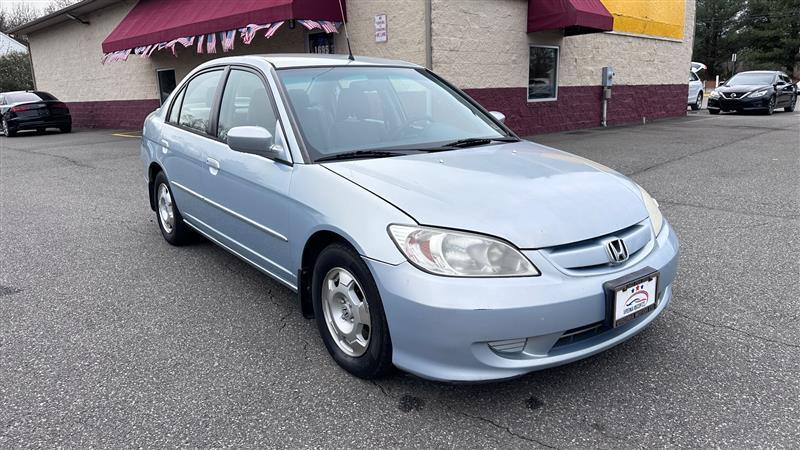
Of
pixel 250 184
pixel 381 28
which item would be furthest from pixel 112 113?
pixel 250 184

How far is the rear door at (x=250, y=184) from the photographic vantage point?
3.22 metres

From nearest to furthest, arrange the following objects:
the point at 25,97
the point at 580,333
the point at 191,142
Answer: the point at 580,333
the point at 191,142
the point at 25,97

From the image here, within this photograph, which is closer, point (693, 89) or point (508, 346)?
point (508, 346)

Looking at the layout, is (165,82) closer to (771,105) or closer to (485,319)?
(485,319)

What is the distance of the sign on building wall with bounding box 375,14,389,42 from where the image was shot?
11.1m

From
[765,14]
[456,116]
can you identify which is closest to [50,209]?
[456,116]

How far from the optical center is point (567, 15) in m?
11.9

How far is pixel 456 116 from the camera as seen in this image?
12.7ft

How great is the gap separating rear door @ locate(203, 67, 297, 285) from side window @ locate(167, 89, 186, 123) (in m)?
1.02

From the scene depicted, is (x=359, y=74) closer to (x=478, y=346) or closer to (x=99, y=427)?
(x=478, y=346)

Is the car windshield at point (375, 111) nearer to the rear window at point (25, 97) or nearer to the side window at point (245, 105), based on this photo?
the side window at point (245, 105)

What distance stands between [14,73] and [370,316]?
1636 inches

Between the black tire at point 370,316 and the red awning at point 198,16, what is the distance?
875 cm

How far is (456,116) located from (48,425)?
2.83 metres
